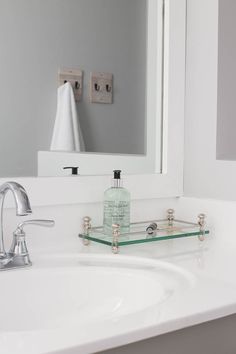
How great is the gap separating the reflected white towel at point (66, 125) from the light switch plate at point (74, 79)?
0.4 inches

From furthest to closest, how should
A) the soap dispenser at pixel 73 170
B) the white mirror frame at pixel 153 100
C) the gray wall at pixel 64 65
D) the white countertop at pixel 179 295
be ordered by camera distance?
the white mirror frame at pixel 153 100 < the soap dispenser at pixel 73 170 < the gray wall at pixel 64 65 < the white countertop at pixel 179 295

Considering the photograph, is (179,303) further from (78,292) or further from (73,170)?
(73,170)

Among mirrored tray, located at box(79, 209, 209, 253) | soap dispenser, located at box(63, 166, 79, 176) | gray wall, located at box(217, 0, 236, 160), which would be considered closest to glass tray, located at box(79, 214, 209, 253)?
mirrored tray, located at box(79, 209, 209, 253)

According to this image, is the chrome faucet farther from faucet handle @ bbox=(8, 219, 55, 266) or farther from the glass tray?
the glass tray

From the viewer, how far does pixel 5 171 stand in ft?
4.08

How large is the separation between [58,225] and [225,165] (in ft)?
1.71

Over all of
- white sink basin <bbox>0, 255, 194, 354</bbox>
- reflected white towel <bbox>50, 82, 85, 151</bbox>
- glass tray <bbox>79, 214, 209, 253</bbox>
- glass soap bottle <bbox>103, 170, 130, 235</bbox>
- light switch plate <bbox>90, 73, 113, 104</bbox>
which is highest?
light switch plate <bbox>90, 73, 113, 104</bbox>

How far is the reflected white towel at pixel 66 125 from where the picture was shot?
1.33 metres

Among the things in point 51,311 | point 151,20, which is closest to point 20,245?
point 51,311

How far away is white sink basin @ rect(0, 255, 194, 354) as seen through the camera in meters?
1.04

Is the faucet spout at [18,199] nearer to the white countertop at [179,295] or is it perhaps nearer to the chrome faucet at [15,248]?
the chrome faucet at [15,248]

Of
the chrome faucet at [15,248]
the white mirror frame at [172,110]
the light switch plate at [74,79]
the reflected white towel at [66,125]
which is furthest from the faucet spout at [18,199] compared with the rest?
the white mirror frame at [172,110]

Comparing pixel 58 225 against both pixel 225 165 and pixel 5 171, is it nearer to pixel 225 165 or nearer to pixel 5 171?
pixel 5 171

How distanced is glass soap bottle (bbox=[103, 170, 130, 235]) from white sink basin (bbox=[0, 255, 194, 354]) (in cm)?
20
